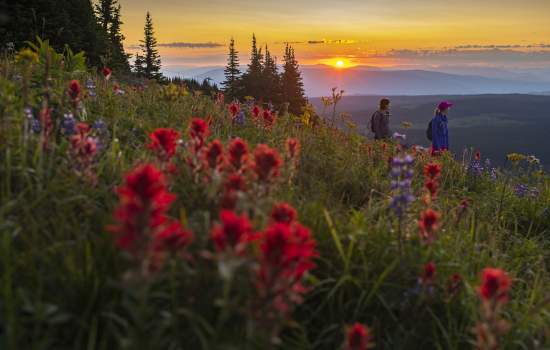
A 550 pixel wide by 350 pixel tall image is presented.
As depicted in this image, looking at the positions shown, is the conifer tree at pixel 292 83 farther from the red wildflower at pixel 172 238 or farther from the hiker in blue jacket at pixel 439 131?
the red wildflower at pixel 172 238

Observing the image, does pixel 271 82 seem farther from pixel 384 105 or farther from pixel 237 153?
pixel 237 153

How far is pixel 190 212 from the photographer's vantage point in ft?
9.70

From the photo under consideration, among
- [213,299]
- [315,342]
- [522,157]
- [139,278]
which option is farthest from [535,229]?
[139,278]

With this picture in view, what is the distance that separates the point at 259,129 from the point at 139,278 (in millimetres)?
5574

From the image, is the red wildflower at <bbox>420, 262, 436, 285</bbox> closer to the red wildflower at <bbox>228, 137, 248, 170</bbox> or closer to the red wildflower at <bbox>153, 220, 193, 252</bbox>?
the red wildflower at <bbox>228, 137, 248, 170</bbox>

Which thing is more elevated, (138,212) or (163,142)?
(163,142)

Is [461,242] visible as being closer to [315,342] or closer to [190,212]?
[315,342]

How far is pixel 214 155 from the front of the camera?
9.05 ft

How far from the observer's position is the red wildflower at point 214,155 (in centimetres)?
275

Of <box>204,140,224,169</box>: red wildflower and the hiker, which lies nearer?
<box>204,140,224,169</box>: red wildflower

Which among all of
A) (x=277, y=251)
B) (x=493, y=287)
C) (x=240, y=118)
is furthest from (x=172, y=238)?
(x=240, y=118)

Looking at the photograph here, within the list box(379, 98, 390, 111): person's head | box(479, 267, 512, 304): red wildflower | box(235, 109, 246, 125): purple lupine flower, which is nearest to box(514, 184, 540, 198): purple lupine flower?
box(379, 98, 390, 111): person's head

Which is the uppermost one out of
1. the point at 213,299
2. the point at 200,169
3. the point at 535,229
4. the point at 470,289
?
the point at 200,169

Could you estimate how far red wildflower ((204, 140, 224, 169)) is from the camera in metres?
2.75
